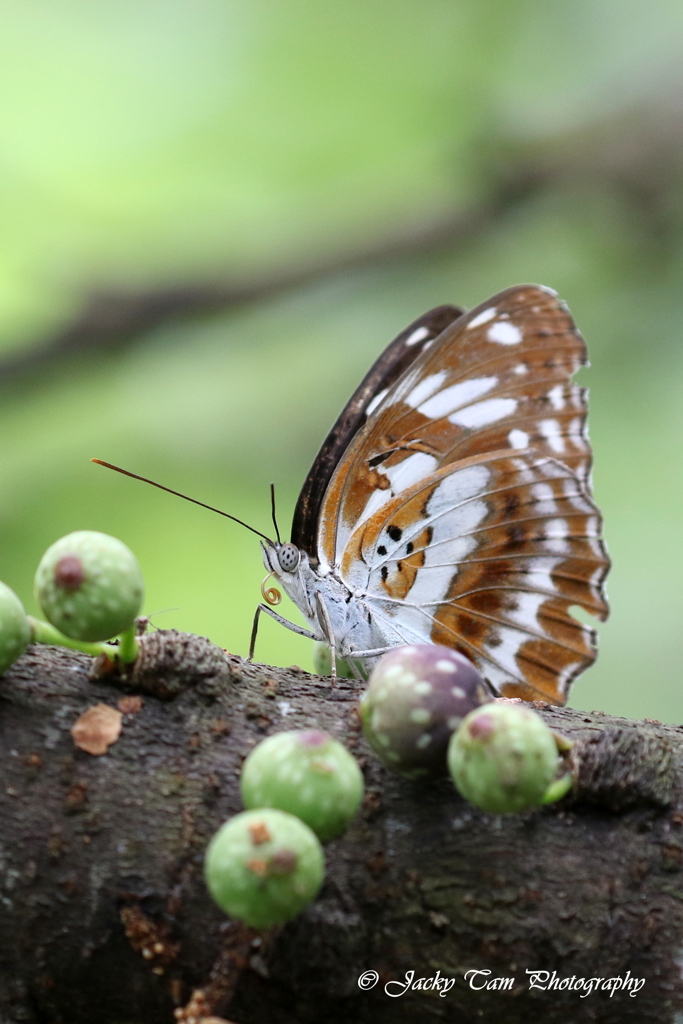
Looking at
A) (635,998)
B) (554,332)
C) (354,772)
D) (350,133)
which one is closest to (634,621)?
(554,332)

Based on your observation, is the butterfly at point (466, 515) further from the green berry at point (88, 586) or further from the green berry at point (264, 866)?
the green berry at point (264, 866)

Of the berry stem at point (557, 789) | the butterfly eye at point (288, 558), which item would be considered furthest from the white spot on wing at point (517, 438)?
the berry stem at point (557, 789)

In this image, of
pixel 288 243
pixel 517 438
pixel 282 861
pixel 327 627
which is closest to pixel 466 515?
pixel 517 438

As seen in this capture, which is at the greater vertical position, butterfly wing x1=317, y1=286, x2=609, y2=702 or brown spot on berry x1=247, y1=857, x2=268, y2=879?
butterfly wing x1=317, y1=286, x2=609, y2=702

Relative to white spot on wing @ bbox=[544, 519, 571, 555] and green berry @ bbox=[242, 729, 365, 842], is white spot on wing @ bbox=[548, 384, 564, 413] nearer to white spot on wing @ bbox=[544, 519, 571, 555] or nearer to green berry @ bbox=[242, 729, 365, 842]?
white spot on wing @ bbox=[544, 519, 571, 555]

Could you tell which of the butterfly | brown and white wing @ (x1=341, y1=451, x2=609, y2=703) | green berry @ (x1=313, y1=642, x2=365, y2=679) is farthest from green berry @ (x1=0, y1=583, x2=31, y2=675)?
brown and white wing @ (x1=341, y1=451, x2=609, y2=703)

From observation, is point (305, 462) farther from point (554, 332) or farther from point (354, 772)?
point (354, 772)

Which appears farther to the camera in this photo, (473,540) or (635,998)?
(473,540)
